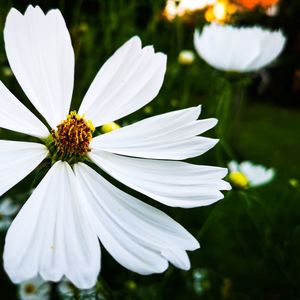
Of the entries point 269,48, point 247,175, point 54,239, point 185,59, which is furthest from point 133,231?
point 185,59

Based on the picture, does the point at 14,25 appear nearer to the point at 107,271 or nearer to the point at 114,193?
the point at 114,193

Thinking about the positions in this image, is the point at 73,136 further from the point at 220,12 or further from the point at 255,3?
the point at 255,3

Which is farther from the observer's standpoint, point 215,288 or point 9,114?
point 215,288

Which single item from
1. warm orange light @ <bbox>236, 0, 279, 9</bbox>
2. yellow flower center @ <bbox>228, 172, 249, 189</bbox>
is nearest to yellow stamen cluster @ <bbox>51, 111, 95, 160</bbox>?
yellow flower center @ <bbox>228, 172, 249, 189</bbox>

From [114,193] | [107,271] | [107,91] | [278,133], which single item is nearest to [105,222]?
[114,193]

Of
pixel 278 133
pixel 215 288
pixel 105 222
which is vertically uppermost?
pixel 105 222

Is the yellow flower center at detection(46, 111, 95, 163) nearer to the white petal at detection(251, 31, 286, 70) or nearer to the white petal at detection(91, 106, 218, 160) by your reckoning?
the white petal at detection(91, 106, 218, 160)

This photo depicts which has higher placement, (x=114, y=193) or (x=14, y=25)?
(x=14, y=25)

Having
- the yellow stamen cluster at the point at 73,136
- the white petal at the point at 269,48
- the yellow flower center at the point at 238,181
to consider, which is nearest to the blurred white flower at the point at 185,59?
the white petal at the point at 269,48
